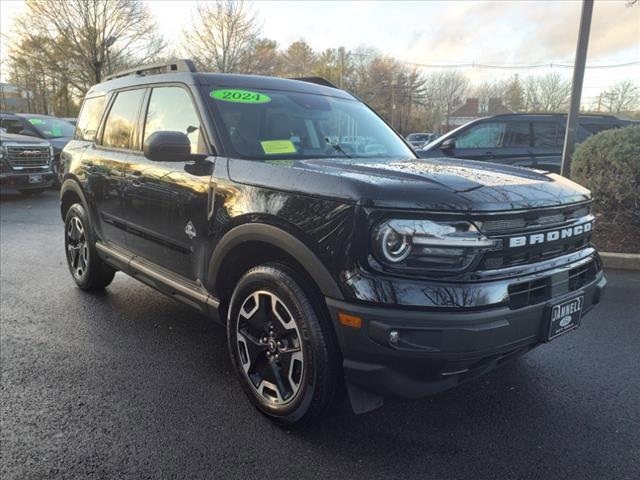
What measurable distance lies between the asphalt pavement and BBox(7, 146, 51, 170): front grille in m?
8.51

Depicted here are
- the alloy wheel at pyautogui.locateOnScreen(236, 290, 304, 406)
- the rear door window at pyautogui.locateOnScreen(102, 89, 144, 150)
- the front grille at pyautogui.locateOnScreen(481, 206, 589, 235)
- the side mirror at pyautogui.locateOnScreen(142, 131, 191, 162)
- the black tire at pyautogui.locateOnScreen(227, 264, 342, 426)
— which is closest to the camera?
the front grille at pyautogui.locateOnScreen(481, 206, 589, 235)

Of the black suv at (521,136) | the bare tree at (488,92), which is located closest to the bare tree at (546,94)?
the bare tree at (488,92)

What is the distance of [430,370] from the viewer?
212 cm

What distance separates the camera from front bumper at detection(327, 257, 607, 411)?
6.66ft

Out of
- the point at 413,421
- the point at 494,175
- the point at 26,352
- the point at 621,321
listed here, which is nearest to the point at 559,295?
the point at 494,175

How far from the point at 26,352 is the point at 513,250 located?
3.33m

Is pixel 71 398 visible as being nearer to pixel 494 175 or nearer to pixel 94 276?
pixel 94 276

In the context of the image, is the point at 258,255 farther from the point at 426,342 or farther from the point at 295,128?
the point at 426,342

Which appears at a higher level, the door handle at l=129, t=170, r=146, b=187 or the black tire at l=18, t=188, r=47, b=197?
the door handle at l=129, t=170, r=146, b=187

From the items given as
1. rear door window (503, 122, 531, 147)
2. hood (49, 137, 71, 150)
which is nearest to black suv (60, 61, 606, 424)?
rear door window (503, 122, 531, 147)

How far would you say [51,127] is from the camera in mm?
14062

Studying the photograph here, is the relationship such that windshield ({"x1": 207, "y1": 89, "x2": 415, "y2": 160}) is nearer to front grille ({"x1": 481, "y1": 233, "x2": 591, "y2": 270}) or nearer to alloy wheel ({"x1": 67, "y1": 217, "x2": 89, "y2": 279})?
front grille ({"x1": 481, "y1": 233, "x2": 591, "y2": 270})

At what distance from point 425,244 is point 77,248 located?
400 centimetres

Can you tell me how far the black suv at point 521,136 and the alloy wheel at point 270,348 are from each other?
6.85 m
